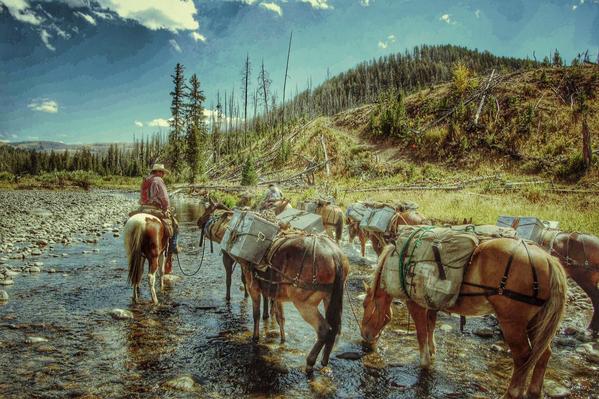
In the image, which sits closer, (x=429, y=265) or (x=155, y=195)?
(x=429, y=265)

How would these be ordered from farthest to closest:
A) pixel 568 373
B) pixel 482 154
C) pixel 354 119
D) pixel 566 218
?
1. pixel 354 119
2. pixel 482 154
3. pixel 566 218
4. pixel 568 373

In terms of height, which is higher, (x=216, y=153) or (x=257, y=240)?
(x=216, y=153)

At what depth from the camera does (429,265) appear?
4.71 m

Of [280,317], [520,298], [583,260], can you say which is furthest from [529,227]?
[280,317]

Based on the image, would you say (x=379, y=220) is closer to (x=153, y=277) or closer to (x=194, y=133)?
(x=153, y=277)

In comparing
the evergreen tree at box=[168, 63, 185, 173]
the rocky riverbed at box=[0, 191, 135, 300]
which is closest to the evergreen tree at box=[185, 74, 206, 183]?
the evergreen tree at box=[168, 63, 185, 173]

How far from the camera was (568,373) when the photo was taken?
4.99m

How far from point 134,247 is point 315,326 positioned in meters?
4.78

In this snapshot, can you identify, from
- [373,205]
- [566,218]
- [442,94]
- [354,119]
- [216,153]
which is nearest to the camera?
[373,205]

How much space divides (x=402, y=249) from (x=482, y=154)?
30386 millimetres

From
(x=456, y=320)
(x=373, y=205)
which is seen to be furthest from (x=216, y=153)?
(x=456, y=320)

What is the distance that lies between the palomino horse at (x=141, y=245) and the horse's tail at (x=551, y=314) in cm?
691

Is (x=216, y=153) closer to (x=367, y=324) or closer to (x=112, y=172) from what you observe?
(x=112, y=172)

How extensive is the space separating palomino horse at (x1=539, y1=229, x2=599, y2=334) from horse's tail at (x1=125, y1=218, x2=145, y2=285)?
8592 mm
